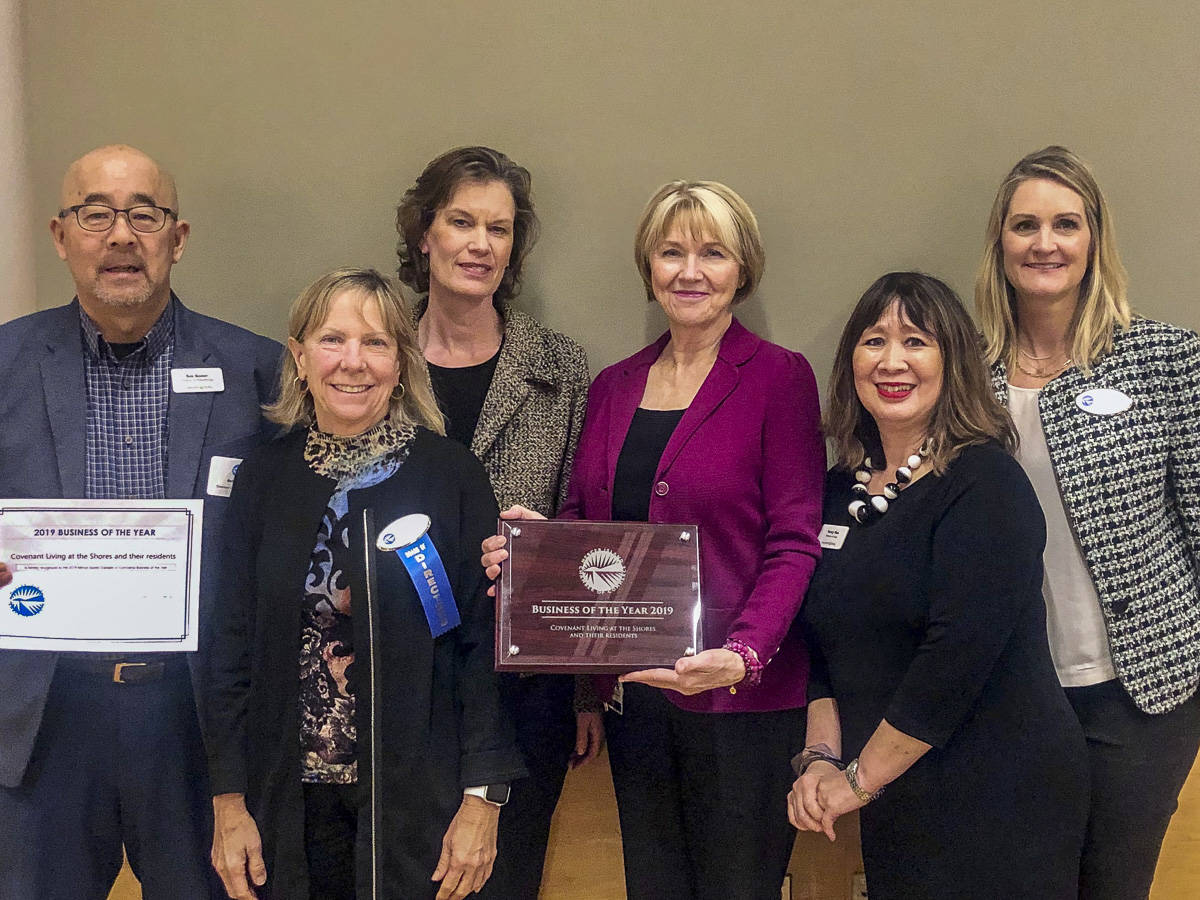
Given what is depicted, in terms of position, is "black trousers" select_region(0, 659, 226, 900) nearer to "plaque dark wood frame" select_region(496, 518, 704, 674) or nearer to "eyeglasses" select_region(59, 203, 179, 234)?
"plaque dark wood frame" select_region(496, 518, 704, 674)

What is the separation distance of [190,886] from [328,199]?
72.7 inches

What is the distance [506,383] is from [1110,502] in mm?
1382

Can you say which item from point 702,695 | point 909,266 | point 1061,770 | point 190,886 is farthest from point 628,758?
point 909,266

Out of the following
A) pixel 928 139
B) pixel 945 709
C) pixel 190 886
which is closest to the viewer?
pixel 945 709

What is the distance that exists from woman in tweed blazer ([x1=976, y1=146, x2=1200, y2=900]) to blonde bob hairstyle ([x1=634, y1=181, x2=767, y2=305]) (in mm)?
618

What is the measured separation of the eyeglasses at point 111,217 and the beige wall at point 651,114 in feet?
A: 1.84

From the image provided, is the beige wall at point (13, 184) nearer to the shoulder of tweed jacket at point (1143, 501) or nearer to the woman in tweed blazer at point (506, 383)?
the woman in tweed blazer at point (506, 383)

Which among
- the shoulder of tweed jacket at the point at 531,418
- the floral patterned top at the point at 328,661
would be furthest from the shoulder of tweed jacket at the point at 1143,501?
the floral patterned top at the point at 328,661

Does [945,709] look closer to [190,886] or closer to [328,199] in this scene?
[190,886]

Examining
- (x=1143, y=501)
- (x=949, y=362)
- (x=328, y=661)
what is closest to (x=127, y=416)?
(x=328, y=661)

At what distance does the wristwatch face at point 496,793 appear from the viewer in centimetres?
186

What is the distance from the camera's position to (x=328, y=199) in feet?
9.15

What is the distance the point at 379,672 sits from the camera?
179 centimetres

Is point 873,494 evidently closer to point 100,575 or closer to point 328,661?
point 328,661
